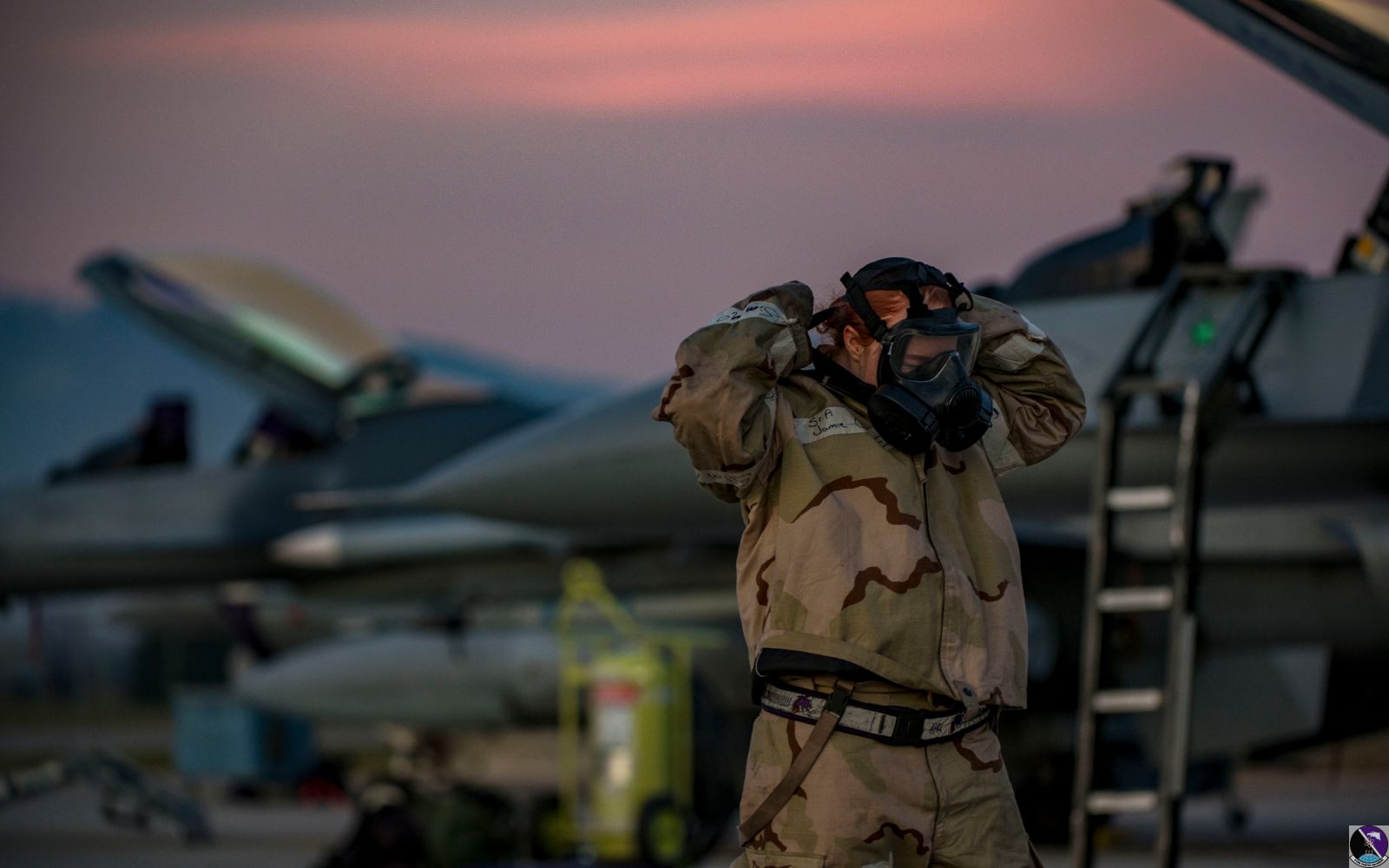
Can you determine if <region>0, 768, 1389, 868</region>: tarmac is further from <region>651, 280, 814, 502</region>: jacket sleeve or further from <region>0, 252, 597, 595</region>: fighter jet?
<region>651, 280, 814, 502</region>: jacket sleeve

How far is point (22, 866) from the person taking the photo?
9594mm

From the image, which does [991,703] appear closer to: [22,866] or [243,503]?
[22,866]

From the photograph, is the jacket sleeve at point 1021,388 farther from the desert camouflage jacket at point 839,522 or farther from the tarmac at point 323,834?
the tarmac at point 323,834

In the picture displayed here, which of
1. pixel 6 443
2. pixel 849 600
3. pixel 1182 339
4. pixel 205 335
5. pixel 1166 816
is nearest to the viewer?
pixel 849 600

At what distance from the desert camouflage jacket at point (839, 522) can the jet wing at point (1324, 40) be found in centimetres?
459

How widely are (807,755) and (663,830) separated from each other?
607 cm

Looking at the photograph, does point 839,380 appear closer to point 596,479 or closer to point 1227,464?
point 1227,464

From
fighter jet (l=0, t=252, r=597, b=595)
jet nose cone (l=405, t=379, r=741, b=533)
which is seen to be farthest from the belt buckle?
fighter jet (l=0, t=252, r=597, b=595)

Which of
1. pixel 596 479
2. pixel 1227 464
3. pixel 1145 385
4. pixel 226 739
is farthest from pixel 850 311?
pixel 226 739

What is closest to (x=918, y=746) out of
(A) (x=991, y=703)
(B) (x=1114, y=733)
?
(A) (x=991, y=703)

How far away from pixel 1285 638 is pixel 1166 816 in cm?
311

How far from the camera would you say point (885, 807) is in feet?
9.15

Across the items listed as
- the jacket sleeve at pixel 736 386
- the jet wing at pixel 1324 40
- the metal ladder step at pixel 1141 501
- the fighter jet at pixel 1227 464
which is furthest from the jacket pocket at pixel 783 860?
the jet wing at pixel 1324 40

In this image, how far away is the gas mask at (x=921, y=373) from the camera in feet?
9.30
